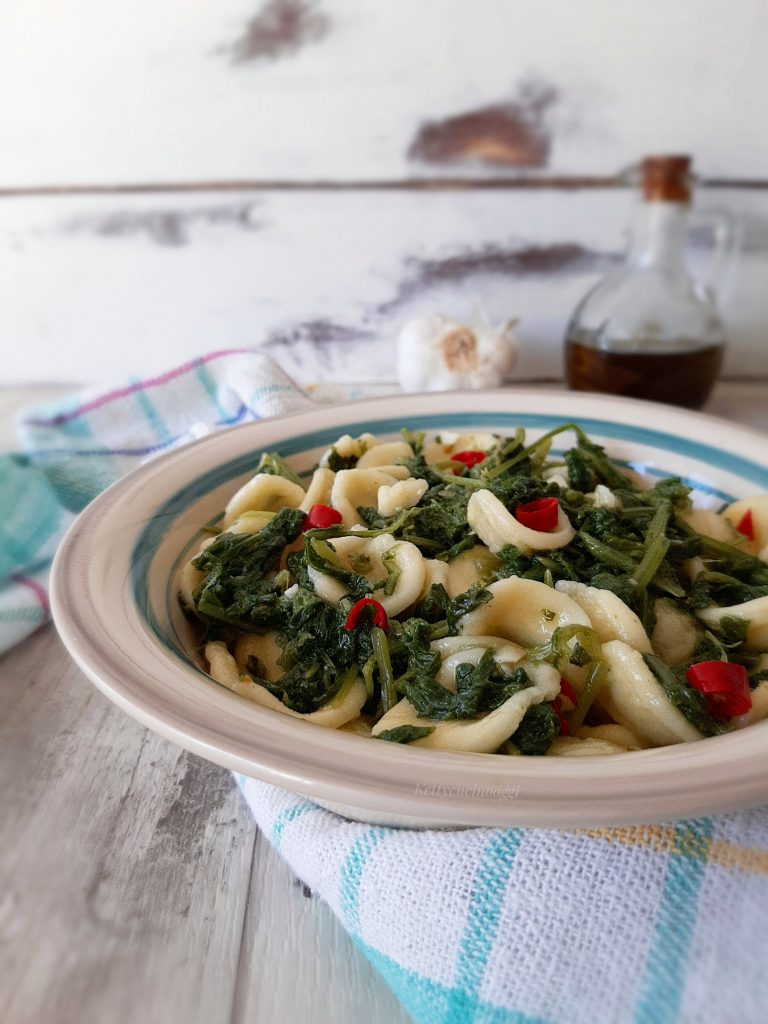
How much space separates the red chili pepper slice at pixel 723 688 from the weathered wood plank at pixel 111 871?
85 cm

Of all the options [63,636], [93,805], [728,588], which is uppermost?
[63,636]

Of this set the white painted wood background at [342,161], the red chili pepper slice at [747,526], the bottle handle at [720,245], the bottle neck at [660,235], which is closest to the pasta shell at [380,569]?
the red chili pepper slice at [747,526]

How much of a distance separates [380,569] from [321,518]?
0.21m

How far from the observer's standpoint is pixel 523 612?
5.38ft

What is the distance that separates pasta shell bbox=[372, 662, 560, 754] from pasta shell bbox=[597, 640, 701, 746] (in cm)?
13

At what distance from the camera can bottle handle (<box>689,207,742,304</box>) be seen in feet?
11.7

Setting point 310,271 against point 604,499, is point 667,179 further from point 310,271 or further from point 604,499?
point 604,499

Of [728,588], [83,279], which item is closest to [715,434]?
[728,588]

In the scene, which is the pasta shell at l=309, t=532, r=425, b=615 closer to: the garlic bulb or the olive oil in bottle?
the garlic bulb

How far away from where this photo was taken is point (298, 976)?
4.18 ft

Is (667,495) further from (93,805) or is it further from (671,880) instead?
(93,805)

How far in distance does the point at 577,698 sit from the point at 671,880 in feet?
1.28

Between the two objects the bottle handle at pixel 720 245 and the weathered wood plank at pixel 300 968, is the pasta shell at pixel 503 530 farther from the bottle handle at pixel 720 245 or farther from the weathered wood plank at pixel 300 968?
the bottle handle at pixel 720 245

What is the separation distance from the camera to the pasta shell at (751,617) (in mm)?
1683
